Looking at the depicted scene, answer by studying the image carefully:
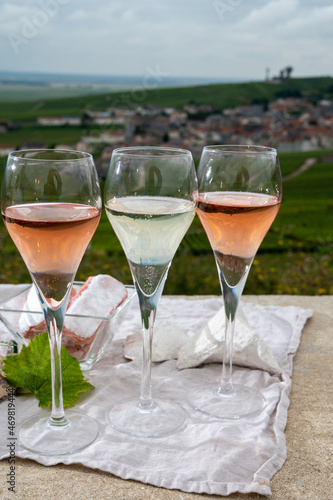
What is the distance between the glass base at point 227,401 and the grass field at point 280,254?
2.38 meters

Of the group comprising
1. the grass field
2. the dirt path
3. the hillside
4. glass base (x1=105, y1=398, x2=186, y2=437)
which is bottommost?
the grass field

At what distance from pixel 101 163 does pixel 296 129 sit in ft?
8.12

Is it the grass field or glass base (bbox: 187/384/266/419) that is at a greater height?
glass base (bbox: 187/384/266/419)

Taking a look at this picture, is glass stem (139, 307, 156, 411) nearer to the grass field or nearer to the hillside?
the grass field

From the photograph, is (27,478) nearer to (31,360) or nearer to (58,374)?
(58,374)

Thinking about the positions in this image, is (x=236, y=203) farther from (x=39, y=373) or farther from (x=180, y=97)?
(x=180, y=97)

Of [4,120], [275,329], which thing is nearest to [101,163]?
[4,120]

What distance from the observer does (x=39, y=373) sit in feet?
4.34

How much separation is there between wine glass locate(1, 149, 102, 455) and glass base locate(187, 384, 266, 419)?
11.9 inches

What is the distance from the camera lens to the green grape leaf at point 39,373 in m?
1.31

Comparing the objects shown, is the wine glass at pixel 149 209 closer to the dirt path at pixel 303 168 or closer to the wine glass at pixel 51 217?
the wine glass at pixel 51 217

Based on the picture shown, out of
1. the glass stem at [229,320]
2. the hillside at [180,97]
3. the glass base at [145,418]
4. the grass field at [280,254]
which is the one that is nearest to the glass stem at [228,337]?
the glass stem at [229,320]

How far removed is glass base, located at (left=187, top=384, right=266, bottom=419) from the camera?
4.32ft

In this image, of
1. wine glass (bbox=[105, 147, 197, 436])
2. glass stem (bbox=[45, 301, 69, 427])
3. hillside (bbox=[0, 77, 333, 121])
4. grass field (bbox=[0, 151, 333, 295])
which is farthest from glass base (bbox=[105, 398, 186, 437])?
hillside (bbox=[0, 77, 333, 121])
